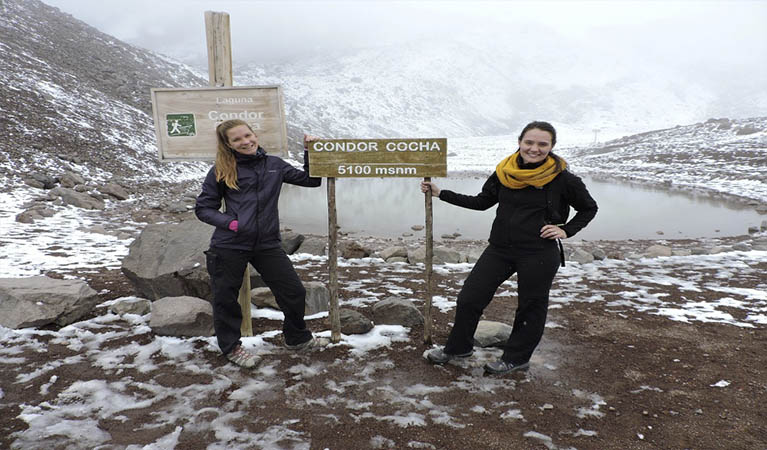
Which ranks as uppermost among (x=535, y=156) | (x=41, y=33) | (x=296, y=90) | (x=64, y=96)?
(x=296, y=90)

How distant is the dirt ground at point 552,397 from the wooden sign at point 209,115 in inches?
88.9

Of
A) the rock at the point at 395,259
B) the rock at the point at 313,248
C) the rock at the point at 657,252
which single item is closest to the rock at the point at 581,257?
the rock at the point at 657,252

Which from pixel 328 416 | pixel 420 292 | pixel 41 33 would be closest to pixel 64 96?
pixel 41 33

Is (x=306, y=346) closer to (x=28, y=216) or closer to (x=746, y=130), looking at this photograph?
(x=28, y=216)

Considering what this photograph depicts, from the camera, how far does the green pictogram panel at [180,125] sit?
488 centimetres

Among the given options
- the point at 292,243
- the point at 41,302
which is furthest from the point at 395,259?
the point at 41,302

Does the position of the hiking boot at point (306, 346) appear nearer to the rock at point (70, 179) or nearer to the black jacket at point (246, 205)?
the black jacket at point (246, 205)

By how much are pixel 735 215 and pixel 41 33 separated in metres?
58.5

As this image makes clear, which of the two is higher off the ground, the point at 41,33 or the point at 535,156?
the point at 41,33

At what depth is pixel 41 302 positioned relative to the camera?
4898mm

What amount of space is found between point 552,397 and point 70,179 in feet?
61.5

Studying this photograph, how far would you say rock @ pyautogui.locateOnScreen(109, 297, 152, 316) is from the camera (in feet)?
17.6

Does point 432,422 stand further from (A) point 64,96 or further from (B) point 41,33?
(B) point 41,33

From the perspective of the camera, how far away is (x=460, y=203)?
4.36m
